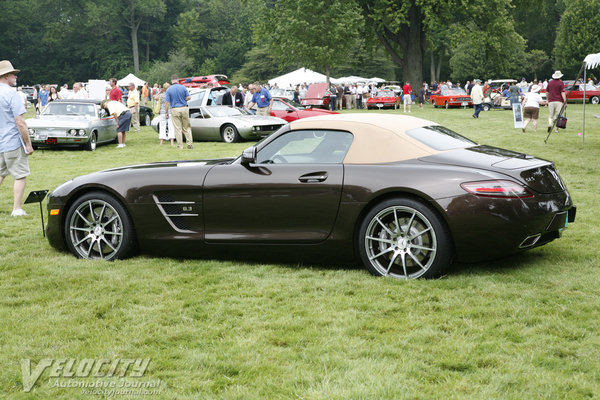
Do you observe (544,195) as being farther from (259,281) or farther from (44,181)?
(44,181)

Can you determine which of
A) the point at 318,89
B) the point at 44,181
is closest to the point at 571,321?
the point at 44,181

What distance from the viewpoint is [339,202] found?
5.52 metres

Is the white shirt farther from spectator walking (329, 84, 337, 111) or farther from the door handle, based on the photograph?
spectator walking (329, 84, 337, 111)

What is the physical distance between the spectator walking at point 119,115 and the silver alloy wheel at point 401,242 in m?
14.6

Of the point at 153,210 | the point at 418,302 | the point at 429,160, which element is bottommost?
the point at 418,302

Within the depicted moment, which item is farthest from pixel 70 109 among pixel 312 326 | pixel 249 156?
pixel 312 326

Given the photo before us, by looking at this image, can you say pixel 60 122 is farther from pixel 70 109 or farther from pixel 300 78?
pixel 300 78

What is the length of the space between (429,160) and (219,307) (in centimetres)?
210

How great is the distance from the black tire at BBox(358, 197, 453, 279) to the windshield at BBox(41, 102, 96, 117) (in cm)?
1519

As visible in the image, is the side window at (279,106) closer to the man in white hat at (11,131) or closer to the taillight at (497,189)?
the man in white hat at (11,131)

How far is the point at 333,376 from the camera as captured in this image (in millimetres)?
3514

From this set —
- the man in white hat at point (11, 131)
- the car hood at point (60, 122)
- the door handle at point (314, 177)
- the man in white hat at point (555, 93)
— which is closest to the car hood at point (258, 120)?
the car hood at point (60, 122)

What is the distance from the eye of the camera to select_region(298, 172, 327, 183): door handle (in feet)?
18.4

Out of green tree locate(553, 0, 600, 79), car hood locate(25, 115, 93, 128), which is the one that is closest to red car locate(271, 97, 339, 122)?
car hood locate(25, 115, 93, 128)
